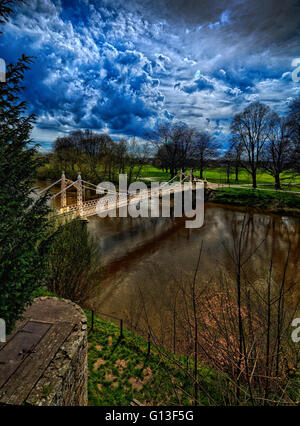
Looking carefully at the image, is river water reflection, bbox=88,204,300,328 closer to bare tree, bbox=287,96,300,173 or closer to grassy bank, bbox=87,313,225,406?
grassy bank, bbox=87,313,225,406

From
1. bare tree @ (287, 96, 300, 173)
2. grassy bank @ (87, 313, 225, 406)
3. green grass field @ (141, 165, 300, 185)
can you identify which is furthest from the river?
green grass field @ (141, 165, 300, 185)

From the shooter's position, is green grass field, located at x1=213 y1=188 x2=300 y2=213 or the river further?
green grass field, located at x1=213 y1=188 x2=300 y2=213

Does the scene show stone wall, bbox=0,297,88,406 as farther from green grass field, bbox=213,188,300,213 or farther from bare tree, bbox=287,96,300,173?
bare tree, bbox=287,96,300,173

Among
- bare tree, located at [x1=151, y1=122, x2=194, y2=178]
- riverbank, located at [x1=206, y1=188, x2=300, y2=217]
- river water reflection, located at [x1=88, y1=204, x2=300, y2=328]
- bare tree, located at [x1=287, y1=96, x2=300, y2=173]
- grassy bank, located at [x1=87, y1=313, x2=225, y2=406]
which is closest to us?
grassy bank, located at [x1=87, y1=313, x2=225, y2=406]

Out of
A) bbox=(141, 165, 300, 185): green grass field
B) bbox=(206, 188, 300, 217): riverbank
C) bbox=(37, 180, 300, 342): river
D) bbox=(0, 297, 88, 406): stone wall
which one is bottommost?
bbox=(37, 180, 300, 342): river

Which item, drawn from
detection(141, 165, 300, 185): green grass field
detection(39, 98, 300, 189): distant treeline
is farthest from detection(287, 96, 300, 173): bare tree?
detection(141, 165, 300, 185): green grass field

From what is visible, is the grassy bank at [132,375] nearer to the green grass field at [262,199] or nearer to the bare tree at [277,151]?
the green grass field at [262,199]

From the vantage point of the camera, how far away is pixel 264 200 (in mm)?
23516

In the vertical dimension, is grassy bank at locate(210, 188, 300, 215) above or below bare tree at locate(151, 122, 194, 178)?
below

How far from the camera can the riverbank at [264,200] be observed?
21766 mm

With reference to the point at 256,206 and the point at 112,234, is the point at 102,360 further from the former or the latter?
the point at 256,206

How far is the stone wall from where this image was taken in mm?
3086

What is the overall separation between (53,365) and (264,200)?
25.3m

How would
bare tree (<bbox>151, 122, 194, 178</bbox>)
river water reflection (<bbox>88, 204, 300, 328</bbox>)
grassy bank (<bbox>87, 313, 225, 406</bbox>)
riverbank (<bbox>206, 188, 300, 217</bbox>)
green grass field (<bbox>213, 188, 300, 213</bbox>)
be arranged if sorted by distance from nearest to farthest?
grassy bank (<bbox>87, 313, 225, 406</bbox>) < river water reflection (<bbox>88, 204, 300, 328</bbox>) < riverbank (<bbox>206, 188, 300, 217</bbox>) < green grass field (<bbox>213, 188, 300, 213</bbox>) < bare tree (<bbox>151, 122, 194, 178</bbox>)
